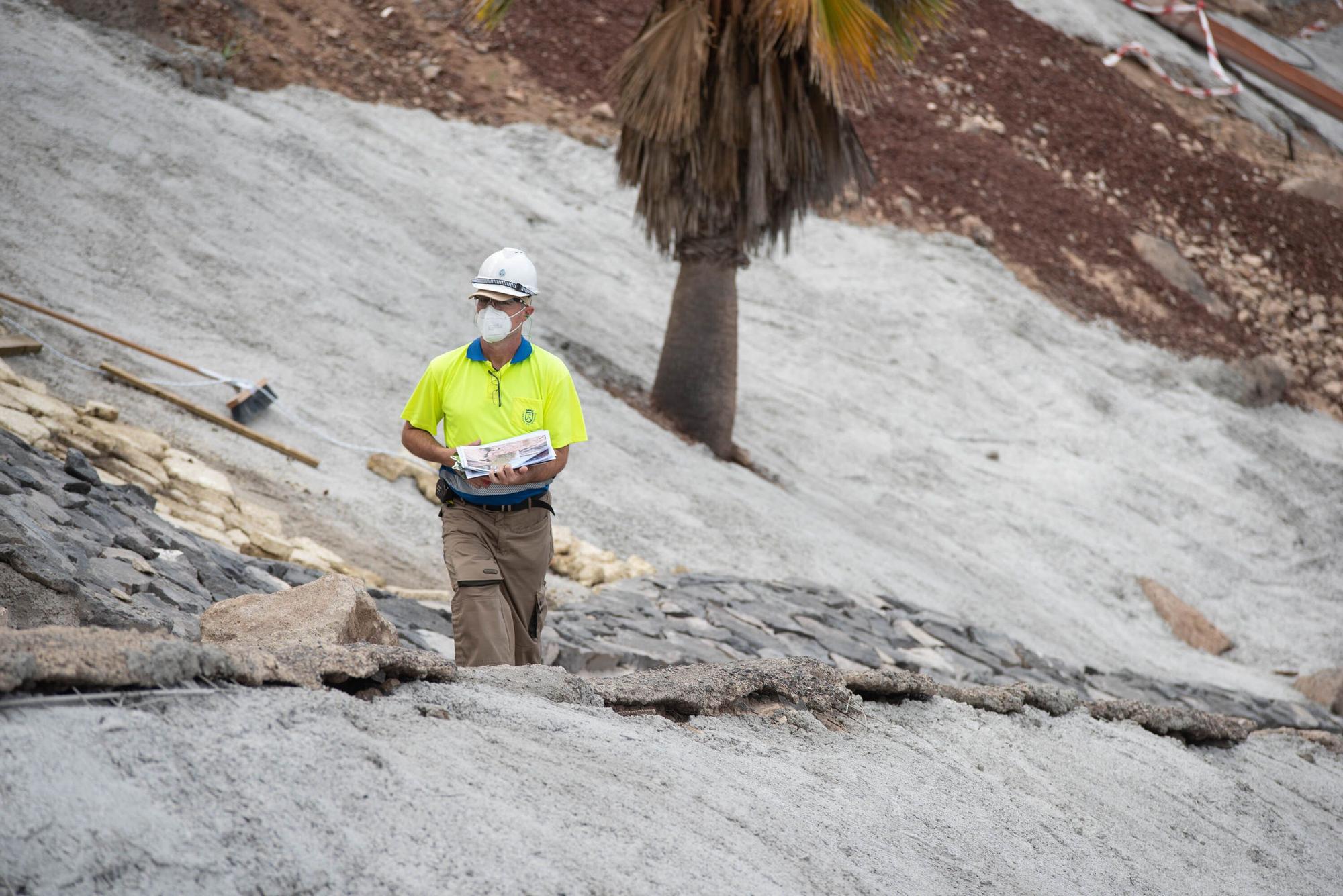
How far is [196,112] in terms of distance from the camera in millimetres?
11836

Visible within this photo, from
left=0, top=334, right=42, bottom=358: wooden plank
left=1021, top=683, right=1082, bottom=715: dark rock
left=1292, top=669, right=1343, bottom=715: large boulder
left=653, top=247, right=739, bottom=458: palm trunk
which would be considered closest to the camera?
left=1021, top=683, right=1082, bottom=715: dark rock

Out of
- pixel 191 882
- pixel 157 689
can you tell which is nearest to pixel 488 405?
pixel 157 689

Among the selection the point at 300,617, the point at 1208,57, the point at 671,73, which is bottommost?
the point at 300,617

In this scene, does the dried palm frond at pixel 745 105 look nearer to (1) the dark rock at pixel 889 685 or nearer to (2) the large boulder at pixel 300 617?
(1) the dark rock at pixel 889 685

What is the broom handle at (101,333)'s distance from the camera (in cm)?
775

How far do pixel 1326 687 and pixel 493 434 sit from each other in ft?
27.9

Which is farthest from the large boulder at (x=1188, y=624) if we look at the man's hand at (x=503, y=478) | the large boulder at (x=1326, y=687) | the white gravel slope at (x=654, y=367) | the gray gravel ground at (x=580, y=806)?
the man's hand at (x=503, y=478)

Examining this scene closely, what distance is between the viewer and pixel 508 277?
14.2 feet

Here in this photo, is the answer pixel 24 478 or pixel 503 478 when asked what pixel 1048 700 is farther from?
pixel 24 478

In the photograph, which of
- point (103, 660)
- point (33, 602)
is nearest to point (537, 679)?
point (103, 660)

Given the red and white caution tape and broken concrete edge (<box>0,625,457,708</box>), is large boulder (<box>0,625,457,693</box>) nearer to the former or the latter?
broken concrete edge (<box>0,625,457,708</box>)

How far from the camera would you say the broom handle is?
775cm

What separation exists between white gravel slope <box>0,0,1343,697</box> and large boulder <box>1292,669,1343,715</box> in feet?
0.80

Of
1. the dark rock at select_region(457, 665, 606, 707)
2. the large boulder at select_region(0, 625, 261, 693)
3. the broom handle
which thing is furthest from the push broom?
the large boulder at select_region(0, 625, 261, 693)
